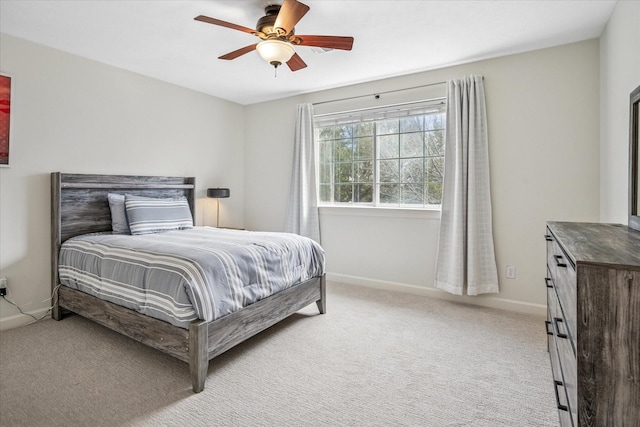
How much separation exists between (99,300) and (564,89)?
4360 millimetres

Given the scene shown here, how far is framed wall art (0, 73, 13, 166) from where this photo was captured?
274cm

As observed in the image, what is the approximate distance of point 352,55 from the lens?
10.6ft

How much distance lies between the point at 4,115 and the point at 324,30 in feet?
9.20

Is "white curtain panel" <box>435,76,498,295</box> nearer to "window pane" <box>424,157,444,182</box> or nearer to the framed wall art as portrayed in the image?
"window pane" <box>424,157,444,182</box>

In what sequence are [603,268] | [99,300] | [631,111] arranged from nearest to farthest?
[603,268] < [631,111] < [99,300]

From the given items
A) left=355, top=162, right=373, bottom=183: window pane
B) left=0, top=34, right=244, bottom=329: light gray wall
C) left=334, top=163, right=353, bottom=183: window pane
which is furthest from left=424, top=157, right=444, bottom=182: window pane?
left=0, top=34, right=244, bottom=329: light gray wall

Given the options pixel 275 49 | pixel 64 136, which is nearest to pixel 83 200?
pixel 64 136

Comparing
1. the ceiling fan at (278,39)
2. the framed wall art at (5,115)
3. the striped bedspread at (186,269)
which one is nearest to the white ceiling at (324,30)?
the ceiling fan at (278,39)

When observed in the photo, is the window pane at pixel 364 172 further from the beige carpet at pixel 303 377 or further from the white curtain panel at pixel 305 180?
the beige carpet at pixel 303 377

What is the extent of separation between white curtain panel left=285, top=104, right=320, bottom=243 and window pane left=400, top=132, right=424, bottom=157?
1185mm

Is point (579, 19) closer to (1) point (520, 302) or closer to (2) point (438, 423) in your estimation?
(1) point (520, 302)

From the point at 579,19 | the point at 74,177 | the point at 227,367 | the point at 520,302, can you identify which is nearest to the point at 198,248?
the point at 227,367

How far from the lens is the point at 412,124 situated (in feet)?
12.6

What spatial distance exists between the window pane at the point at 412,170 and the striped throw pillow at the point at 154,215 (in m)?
2.58
